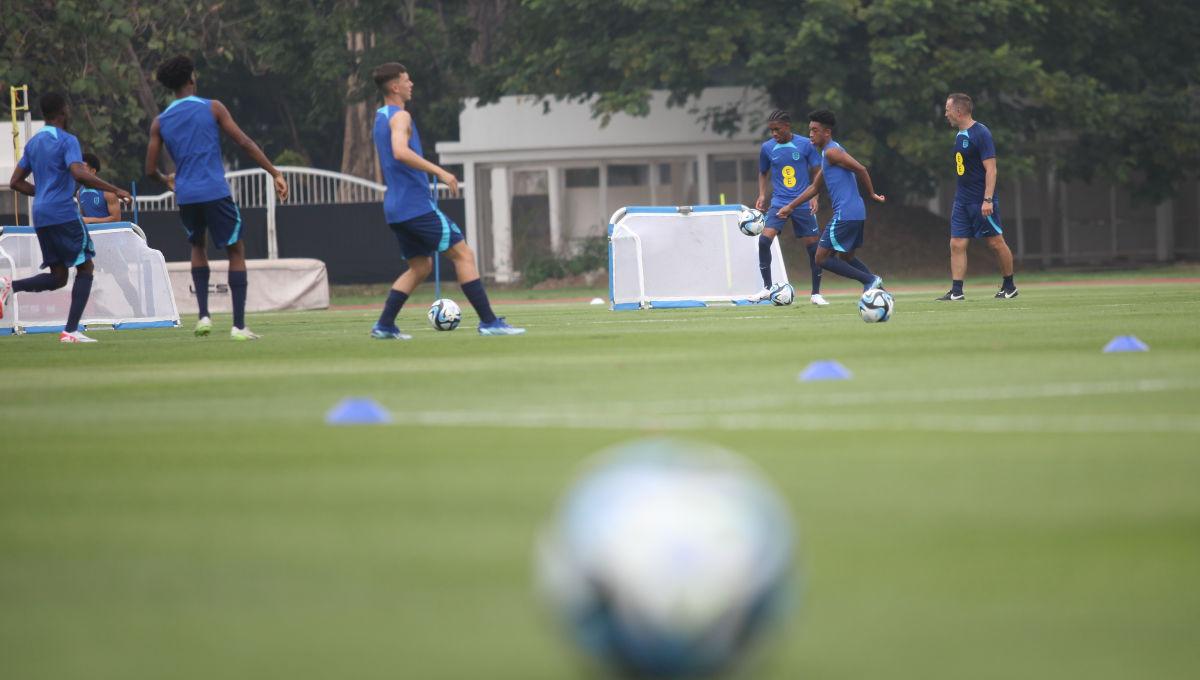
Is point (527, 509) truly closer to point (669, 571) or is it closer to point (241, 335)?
point (669, 571)

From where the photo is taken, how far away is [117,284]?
2131cm

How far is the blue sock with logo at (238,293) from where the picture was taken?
15531 millimetres

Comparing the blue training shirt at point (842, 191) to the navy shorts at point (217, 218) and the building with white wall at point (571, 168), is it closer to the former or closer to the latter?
the navy shorts at point (217, 218)

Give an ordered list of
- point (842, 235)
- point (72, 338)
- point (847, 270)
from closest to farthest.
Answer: point (72, 338)
point (847, 270)
point (842, 235)

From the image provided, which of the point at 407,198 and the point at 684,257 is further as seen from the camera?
the point at 684,257

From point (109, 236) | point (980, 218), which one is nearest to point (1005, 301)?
point (980, 218)

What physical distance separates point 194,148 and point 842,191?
22.6 feet

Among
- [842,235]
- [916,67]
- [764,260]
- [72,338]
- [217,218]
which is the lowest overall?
[72,338]

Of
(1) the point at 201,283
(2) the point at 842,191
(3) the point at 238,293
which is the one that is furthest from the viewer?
(2) the point at 842,191

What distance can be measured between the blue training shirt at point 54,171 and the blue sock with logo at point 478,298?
405 cm

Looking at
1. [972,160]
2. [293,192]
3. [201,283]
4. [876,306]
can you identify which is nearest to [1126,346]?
[876,306]

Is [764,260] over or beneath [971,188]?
beneath

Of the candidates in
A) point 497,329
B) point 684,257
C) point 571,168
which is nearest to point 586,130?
point 571,168

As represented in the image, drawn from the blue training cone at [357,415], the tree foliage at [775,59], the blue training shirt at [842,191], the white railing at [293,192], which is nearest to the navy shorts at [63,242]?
the blue training shirt at [842,191]
